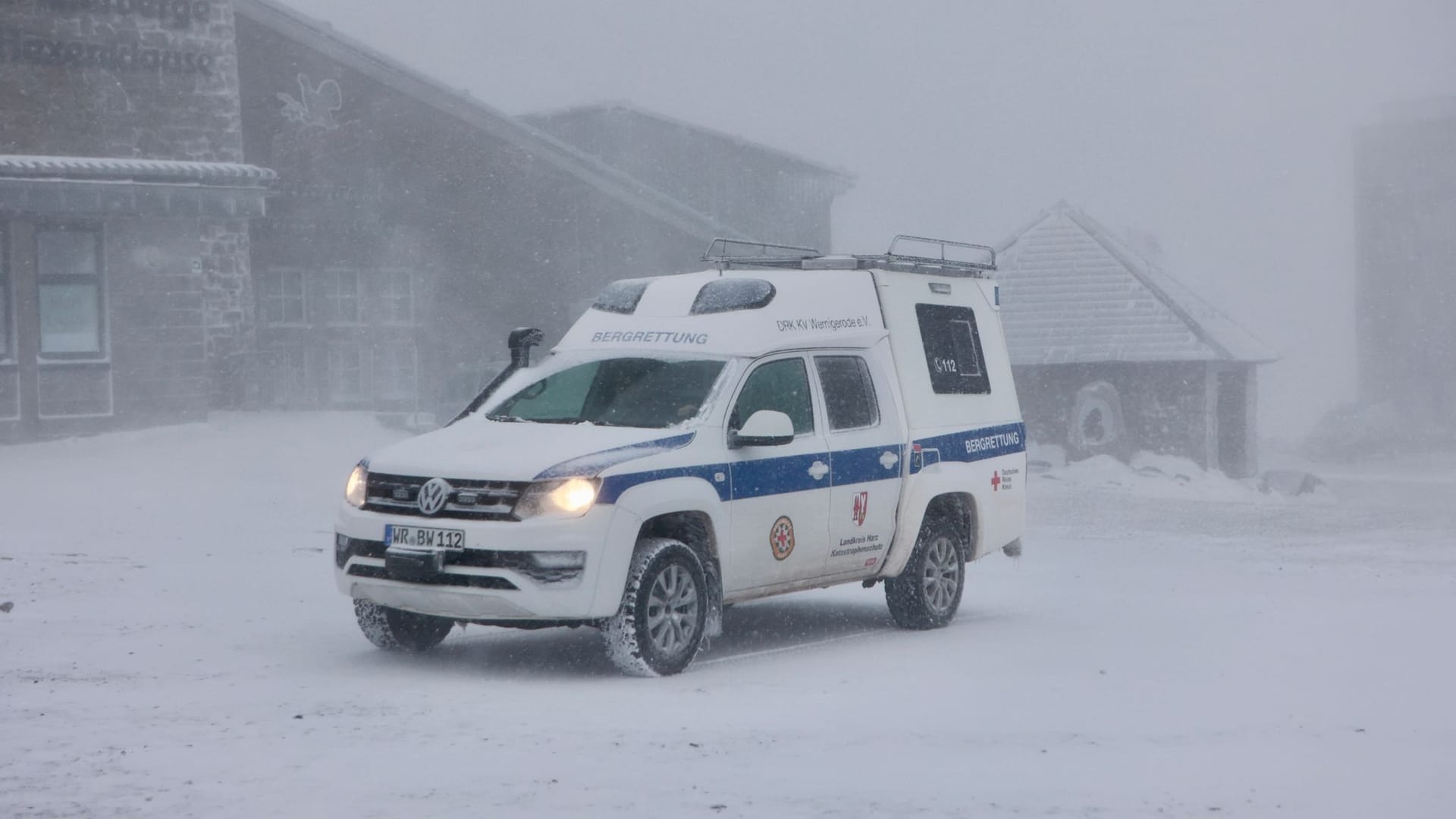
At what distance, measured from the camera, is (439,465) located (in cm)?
827

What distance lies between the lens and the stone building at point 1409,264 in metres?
51.2

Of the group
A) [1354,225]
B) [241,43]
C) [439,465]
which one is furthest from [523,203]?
[1354,225]

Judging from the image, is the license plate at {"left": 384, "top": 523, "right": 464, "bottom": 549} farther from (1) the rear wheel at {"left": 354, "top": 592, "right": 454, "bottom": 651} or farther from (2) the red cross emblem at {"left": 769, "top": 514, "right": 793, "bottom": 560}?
(2) the red cross emblem at {"left": 769, "top": 514, "right": 793, "bottom": 560}

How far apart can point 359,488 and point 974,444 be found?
175 inches

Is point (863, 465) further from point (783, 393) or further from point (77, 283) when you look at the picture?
point (77, 283)

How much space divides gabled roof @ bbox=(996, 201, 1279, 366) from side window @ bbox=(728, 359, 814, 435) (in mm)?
28206

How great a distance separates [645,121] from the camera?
38.9m

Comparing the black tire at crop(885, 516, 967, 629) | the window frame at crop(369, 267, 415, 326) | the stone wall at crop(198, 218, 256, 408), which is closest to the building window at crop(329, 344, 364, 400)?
the window frame at crop(369, 267, 415, 326)

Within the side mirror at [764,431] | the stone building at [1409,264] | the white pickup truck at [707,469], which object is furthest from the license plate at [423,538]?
the stone building at [1409,264]

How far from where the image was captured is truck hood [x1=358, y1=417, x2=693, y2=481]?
319 inches

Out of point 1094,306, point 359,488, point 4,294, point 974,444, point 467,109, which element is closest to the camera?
point 359,488

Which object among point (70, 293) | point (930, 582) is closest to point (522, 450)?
point (930, 582)

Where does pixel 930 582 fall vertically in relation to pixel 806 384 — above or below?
below

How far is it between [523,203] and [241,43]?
220 inches
